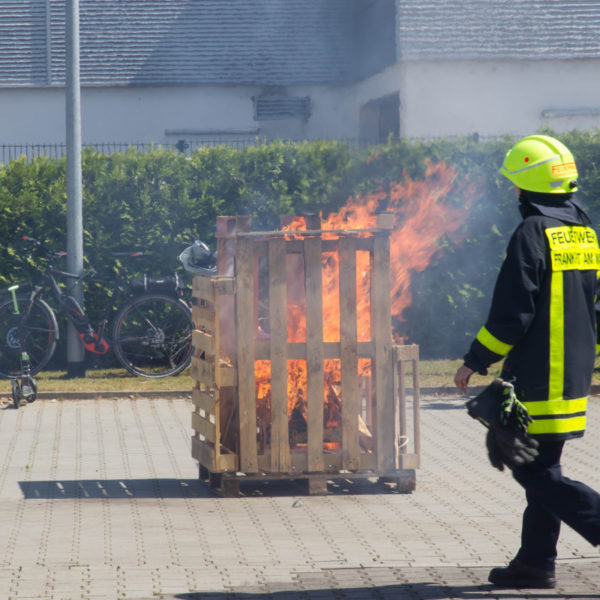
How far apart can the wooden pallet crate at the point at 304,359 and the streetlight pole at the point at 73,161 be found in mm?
5106

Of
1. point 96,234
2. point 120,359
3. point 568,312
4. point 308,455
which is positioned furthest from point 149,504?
point 96,234

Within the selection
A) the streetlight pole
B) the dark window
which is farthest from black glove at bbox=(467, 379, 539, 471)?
the dark window

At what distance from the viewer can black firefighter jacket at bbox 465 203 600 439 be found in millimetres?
5012

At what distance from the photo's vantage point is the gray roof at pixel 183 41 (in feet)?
96.0

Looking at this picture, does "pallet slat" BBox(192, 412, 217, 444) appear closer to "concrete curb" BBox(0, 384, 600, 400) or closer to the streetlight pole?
"concrete curb" BBox(0, 384, 600, 400)

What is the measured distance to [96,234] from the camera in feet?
42.8

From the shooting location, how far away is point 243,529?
647 cm

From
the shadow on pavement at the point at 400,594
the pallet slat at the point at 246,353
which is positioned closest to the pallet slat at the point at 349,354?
the pallet slat at the point at 246,353

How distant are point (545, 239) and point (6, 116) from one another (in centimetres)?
2603

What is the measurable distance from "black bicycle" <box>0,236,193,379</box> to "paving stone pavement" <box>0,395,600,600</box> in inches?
114

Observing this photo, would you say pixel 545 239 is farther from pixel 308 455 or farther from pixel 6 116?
pixel 6 116

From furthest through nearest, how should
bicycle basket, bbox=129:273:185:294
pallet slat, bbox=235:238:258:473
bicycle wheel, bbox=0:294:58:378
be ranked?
1. bicycle basket, bbox=129:273:185:294
2. bicycle wheel, bbox=0:294:58:378
3. pallet slat, bbox=235:238:258:473

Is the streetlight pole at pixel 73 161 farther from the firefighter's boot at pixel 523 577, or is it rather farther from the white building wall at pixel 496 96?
the white building wall at pixel 496 96

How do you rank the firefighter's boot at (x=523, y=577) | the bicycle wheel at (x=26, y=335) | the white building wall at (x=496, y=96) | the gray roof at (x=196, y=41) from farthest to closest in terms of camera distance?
the gray roof at (x=196, y=41) → the white building wall at (x=496, y=96) → the bicycle wheel at (x=26, y=335) → the firefighter's boot at (x=523, y=577)
